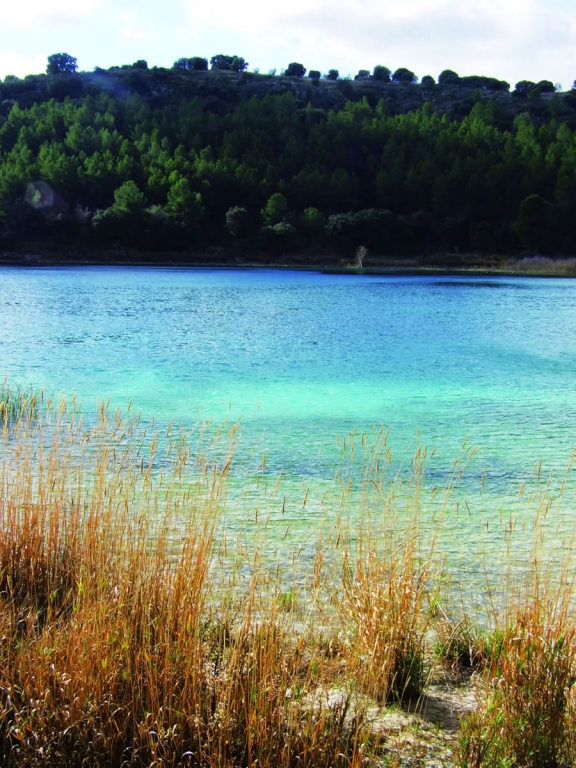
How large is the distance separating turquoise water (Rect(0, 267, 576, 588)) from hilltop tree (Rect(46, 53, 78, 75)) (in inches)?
3672

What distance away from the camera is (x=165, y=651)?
9.97ft

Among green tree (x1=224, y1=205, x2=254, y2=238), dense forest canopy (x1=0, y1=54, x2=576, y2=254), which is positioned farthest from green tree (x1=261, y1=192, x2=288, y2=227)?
green tree (x1=224, y1=205, x2=254, y2=238)

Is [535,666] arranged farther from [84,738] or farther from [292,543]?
[292,543]

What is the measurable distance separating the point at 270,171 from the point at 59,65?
5134 cm

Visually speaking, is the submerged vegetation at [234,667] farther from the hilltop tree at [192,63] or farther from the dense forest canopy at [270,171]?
the hilltop tree at [192,63]

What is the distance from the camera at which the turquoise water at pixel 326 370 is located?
30.8 ft

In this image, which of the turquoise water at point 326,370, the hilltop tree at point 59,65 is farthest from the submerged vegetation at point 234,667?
the hilltop tree at point 59,65

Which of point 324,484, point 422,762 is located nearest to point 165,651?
point 422,762

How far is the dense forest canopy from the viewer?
233ft

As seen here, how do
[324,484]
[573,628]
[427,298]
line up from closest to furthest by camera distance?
[573,628] < [324,484] < [427,298]

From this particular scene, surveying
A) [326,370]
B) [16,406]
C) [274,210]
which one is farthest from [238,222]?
[16,406]

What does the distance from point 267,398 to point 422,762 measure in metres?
9.76

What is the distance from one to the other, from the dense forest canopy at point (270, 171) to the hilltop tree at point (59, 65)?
5.08 m

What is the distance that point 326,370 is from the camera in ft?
51.3
